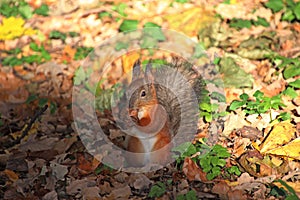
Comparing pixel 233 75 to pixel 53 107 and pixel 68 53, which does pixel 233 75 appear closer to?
pixel 53 107

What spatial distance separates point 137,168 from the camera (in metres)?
3.43

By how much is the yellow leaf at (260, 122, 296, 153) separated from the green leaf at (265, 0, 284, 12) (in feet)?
5.85

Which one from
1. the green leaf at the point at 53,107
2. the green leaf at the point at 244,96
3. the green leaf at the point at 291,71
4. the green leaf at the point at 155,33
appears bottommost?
the green leaf at the point at 244,96

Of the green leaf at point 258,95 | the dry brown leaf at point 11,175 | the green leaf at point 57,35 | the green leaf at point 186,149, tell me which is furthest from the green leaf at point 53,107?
the green leaf at point 258,95

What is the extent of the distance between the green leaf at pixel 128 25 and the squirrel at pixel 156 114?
1.58 metres

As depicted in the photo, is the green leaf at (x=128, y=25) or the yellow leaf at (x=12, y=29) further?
the yellow leaf at (x=12, y=29)

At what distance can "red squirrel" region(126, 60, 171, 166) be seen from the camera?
10.6 ft

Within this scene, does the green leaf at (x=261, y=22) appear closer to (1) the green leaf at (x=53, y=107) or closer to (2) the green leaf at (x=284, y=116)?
(2) the green leaf at (x=284, y=116)

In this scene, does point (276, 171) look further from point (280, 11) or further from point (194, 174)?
point (280, 11)

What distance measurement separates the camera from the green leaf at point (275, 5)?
198 inches

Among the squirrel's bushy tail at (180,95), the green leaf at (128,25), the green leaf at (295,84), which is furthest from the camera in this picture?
the green leaf at (128,25)

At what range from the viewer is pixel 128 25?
17.2ft

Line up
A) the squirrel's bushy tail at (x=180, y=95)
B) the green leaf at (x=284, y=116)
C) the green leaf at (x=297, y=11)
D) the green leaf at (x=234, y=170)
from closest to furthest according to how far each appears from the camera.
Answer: the green leaf at (x=234, y=170) → the squirrel's bushy tail at (x=180, y=95) → the green leaf at (x=284, y=116) → the green leaf at (x=297, y=11)

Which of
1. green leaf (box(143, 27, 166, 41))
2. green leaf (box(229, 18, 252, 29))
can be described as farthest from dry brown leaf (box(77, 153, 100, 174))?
green leaf (box(229, 18, 252, 29))
